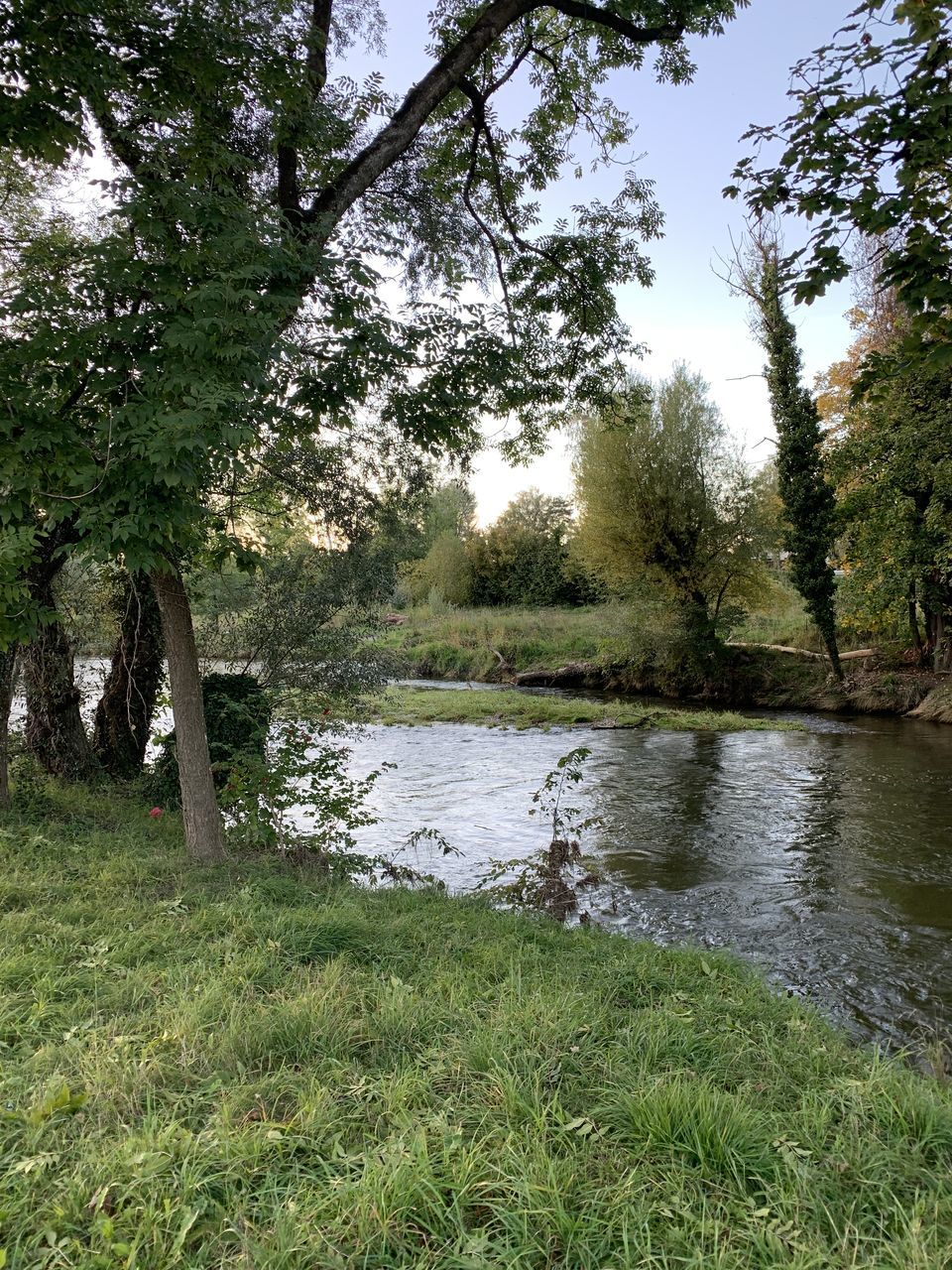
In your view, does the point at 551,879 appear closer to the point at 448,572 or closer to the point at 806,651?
the point at 806,651

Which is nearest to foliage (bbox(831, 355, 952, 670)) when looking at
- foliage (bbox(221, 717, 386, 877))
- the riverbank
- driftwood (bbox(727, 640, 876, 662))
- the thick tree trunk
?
the riverbank

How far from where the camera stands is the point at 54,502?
12.6 ft

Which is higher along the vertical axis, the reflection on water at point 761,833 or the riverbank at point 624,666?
the riverbank at point 624,666

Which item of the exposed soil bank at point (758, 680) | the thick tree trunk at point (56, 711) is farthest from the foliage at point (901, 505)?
the thick tree trunk at point (56, 711)

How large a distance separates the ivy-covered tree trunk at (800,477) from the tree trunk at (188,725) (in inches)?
701

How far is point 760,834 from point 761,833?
0.16 feet

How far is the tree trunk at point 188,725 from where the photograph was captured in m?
5.47

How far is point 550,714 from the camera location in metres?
17.9

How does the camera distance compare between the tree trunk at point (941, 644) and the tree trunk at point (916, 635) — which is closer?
the tree trunk at point (941, 644)

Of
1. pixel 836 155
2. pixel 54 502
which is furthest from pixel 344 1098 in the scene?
pixel 836 155

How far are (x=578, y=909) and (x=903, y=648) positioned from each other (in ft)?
57.0

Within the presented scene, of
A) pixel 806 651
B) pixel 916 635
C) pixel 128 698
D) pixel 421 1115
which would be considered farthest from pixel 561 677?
pixel 421 1115

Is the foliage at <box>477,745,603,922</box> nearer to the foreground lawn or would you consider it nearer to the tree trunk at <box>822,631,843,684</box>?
the foreground lawn

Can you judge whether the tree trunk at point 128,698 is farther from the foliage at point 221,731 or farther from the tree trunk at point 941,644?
the tree trunk at point 941,644
